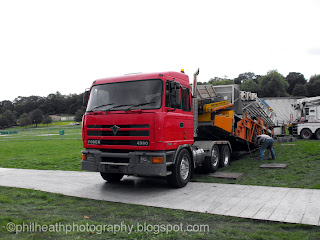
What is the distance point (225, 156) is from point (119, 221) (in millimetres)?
6860

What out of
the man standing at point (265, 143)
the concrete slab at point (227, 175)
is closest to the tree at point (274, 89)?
the man standing at point (265, 143)

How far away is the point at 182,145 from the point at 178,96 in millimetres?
1335

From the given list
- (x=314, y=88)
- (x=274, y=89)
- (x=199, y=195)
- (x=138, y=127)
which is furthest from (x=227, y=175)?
(x=314, y=88)

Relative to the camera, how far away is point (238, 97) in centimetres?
1187

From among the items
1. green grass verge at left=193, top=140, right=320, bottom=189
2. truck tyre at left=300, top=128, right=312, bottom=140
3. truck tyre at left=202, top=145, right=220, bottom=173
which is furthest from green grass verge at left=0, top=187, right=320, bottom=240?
truck tyre at left=300, top=128, right=312, bottom=140

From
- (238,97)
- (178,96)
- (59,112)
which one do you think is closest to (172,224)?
(178,96)

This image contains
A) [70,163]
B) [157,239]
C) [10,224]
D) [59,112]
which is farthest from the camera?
[59,112]

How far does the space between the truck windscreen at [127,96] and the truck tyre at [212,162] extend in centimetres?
348

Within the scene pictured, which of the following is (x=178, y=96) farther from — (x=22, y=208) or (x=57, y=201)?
(x=22, y=208)

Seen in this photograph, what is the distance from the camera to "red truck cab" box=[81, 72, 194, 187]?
7.20 metres

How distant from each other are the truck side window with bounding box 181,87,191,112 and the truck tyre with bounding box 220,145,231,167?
121 inches

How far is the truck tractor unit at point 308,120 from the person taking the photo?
21.6 metres

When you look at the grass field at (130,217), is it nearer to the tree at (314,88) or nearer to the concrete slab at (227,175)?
the concrete slab at (227,175)

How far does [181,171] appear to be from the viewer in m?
8.20
